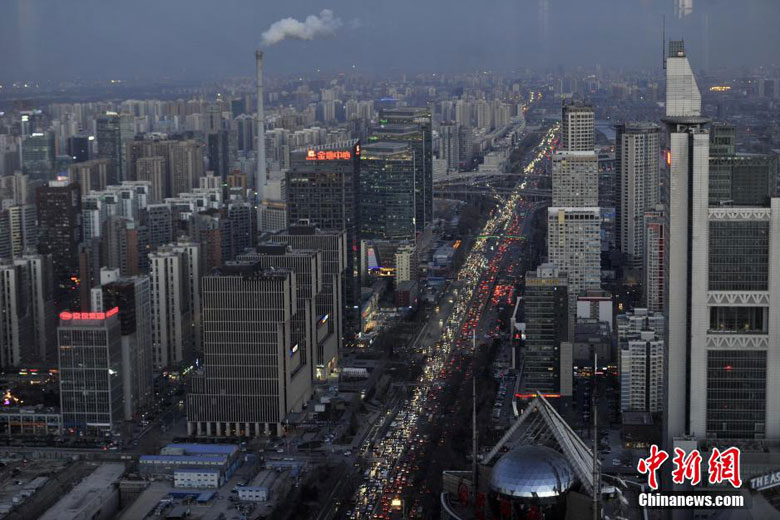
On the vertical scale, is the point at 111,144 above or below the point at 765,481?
above

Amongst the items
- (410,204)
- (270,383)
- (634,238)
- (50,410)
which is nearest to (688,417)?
(270,383)

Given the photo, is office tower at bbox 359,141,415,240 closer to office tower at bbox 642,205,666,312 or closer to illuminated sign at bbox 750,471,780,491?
office tower at bbox 642,205,666,312

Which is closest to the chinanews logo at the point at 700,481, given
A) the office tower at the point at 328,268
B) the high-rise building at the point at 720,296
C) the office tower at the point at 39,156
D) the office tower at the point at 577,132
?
the high-rise building at the point at 720,296

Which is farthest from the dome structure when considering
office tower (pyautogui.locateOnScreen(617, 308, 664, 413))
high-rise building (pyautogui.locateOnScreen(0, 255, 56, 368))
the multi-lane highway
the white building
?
high-rise building (pyautogui.locateOnScreen(0, 255, 56, 368))

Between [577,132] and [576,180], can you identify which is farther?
[577,132]

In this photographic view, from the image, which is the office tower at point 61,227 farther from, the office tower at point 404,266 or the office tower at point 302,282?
the office tower at point 404,266

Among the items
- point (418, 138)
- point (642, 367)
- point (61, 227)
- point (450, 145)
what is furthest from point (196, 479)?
point (450, 145)

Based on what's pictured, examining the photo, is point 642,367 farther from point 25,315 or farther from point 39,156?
point 39,156
